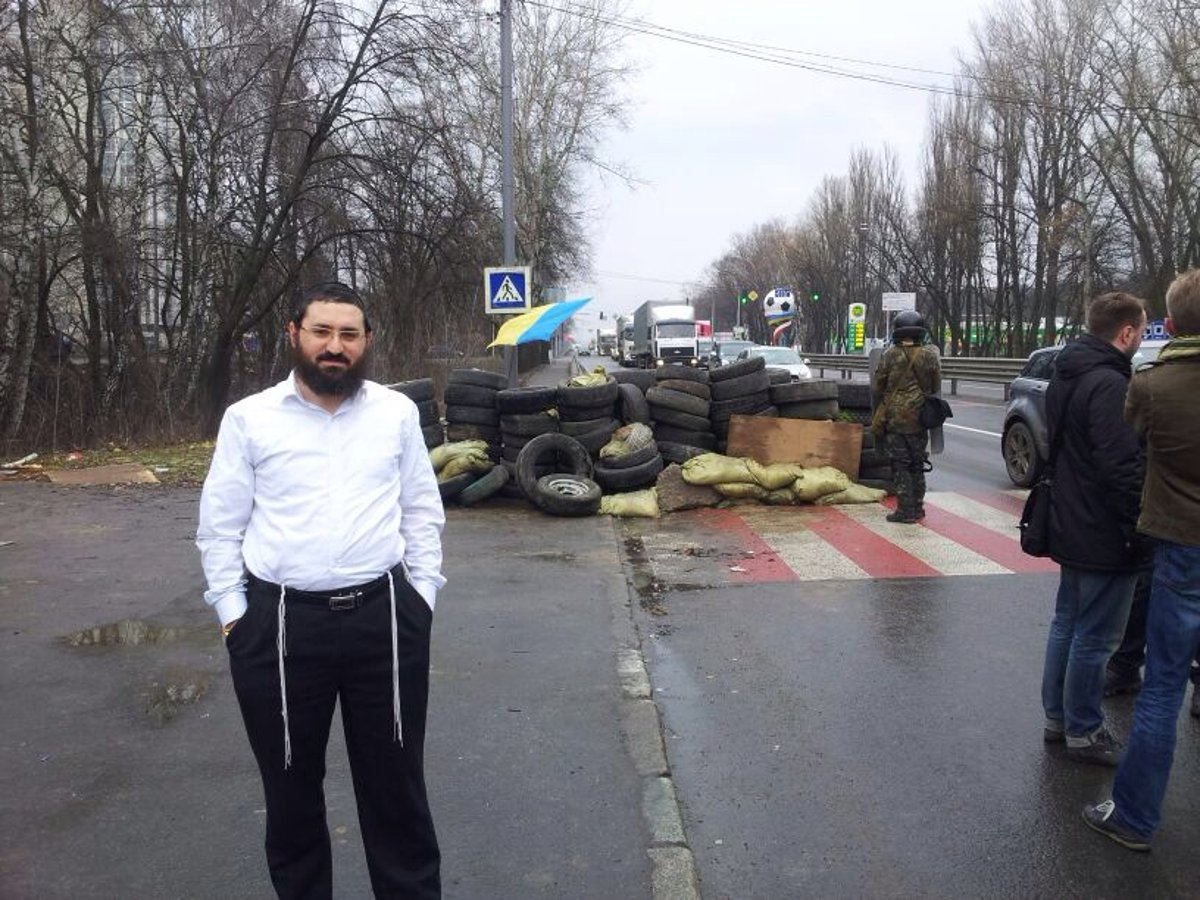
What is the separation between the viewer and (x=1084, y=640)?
13.0 feet

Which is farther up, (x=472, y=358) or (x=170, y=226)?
(x=170, y=226)

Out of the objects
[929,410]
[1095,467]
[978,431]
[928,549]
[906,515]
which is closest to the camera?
[1095,467]

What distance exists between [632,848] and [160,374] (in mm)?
18355

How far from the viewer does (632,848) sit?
3385 millimetres

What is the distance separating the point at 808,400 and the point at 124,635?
7436mm

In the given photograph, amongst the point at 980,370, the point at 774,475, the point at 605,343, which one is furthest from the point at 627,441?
the point at 605,343

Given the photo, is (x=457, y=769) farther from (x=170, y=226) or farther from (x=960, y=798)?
(x=170, y=226)

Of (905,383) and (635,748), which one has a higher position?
(905,383)

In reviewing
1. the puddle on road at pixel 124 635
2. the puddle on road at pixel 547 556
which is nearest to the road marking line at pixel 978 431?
the puddle on road at pixel 547 556

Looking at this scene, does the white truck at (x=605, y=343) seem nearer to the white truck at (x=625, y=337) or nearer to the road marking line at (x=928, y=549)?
the white truck at (x=625, y=337)

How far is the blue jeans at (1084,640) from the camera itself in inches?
152

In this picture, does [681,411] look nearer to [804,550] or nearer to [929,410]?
[929,410]

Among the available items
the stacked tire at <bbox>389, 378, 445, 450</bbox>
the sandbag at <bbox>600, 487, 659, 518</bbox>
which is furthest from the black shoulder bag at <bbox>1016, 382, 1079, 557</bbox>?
the stacked tire at <bbox>389, 378, 445, 450</bbox>

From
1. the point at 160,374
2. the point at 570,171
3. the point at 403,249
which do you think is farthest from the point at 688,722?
the point at 570,171
